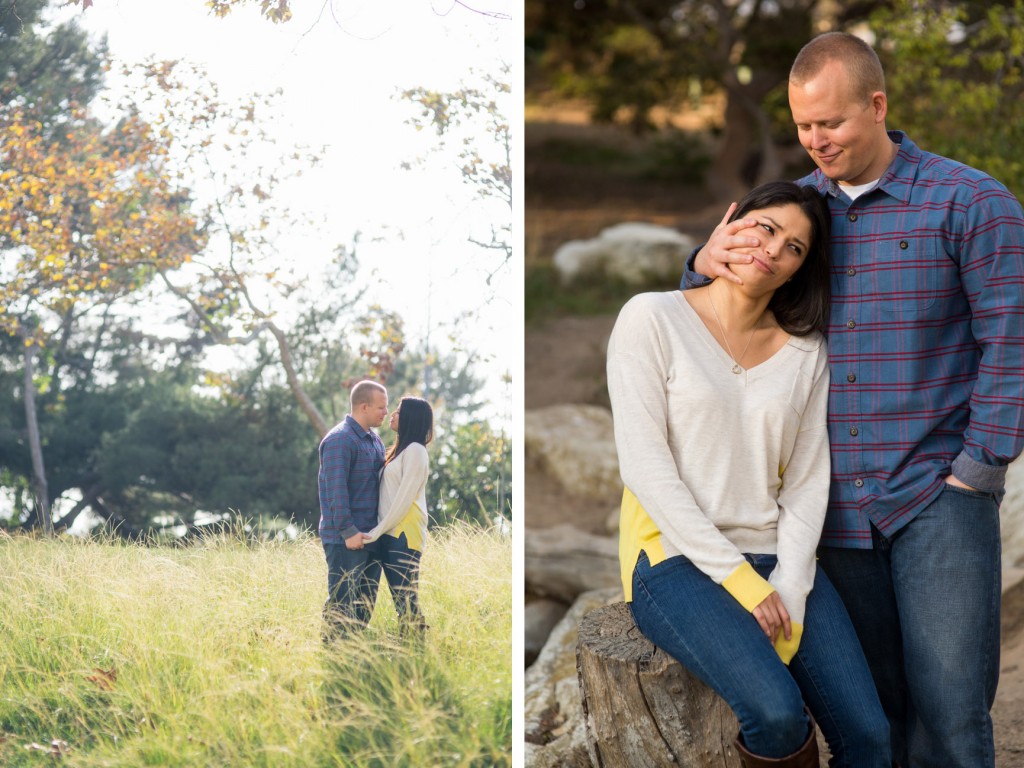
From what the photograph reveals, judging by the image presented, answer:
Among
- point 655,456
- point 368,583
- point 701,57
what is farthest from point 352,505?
point 701,57

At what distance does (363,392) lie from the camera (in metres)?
2.47

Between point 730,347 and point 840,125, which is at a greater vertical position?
point 840,125

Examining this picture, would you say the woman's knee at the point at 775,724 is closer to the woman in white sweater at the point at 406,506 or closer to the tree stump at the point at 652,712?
the tree stump at the point at 652,712

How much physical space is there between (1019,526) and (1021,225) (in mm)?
2158

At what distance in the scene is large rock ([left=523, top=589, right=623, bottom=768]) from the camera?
299 centimetres

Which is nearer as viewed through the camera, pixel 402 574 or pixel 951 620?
pixel 951 620

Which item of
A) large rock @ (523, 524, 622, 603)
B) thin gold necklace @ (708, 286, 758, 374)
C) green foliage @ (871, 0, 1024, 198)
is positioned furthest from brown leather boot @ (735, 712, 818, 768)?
green foliage @ (871, 0, 1024, 198)

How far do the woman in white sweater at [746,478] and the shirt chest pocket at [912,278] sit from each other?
0.13m

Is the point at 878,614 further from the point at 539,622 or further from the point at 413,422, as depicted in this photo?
the point at 539,622

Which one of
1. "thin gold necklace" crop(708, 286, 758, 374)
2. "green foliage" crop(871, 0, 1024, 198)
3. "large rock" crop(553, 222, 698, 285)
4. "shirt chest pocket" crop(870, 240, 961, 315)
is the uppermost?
"green foliage" crop(871, 0, 1024, 198)

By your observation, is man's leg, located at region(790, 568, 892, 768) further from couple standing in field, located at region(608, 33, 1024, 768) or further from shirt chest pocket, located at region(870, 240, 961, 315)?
shirt chest pocket, located at region(870, 240, 961, 315)

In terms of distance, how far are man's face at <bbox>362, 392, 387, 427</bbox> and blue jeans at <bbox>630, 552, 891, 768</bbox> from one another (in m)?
0.74

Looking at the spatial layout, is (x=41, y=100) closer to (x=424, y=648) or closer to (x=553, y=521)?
(x=424, y=648)

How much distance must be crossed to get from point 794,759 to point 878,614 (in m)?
0.45
